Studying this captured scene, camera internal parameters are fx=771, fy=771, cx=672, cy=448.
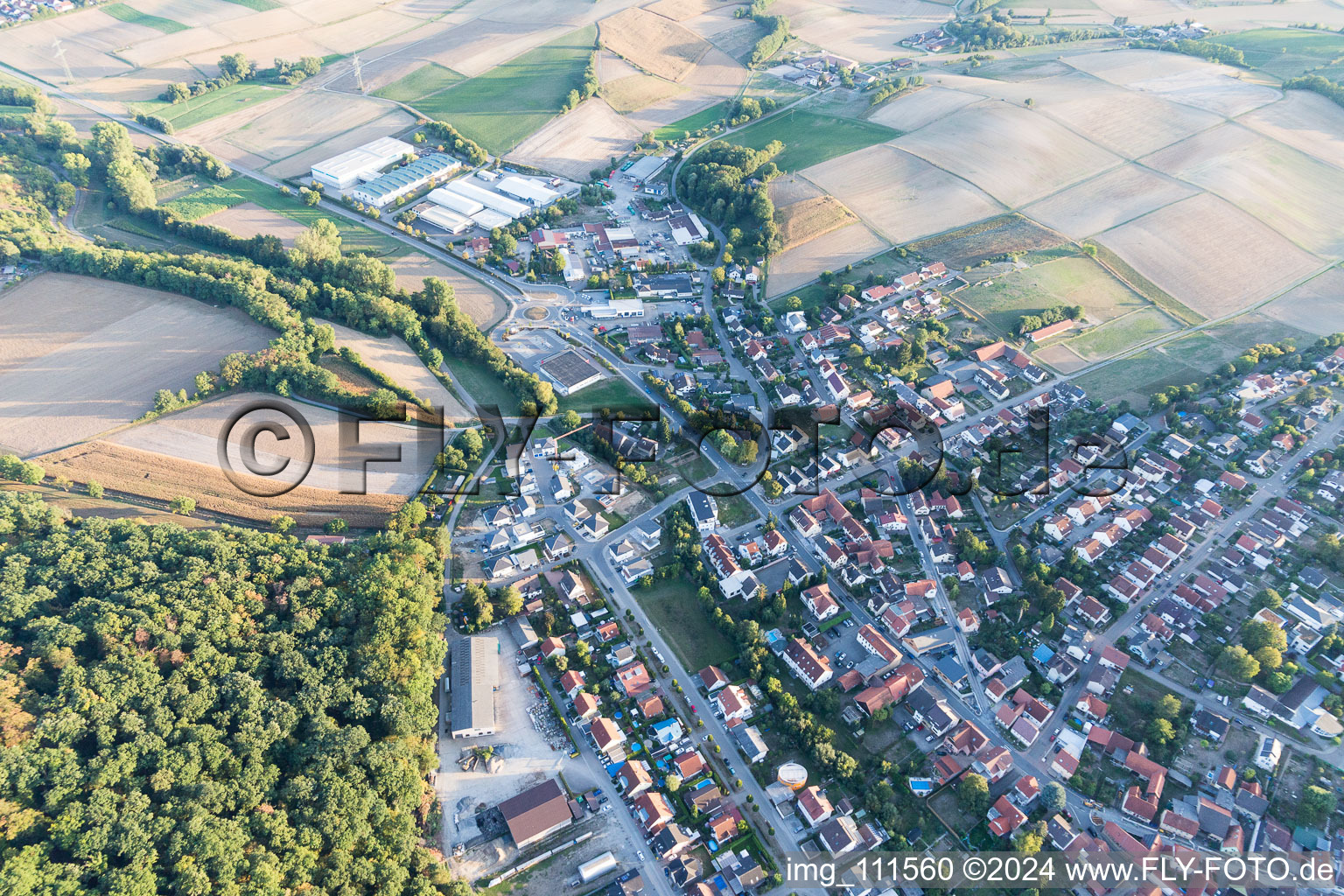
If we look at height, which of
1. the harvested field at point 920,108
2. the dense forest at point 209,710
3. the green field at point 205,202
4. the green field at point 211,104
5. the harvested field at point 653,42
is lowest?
the dense forest at point 209,710

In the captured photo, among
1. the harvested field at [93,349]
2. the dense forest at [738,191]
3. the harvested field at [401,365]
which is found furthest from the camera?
the dense forest at [738,191]

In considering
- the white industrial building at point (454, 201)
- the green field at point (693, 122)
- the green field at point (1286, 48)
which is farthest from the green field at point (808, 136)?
the green field at point (1286, 48)

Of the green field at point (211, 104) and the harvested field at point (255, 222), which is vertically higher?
the green field at point (211, 104)

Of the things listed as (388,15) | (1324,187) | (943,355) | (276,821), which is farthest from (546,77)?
(276,821)

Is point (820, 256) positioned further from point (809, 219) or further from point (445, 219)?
point (445, 219)

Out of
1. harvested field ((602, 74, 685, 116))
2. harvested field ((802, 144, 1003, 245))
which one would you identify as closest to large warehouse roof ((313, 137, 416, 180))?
harvested field ((602, 74, 685, 116))

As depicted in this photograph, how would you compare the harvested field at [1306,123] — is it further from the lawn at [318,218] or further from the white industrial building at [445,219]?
the lawn at [318,218]

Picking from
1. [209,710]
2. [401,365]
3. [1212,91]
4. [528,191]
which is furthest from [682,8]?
[209,710]

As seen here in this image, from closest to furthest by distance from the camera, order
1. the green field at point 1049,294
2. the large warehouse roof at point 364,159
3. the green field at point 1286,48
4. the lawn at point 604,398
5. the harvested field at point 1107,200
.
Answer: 1. the lawn at point 604,398
2. the green field at point 1049,294
3. the harvested field at point 1107,200
4. the large warehouse roof at point 364,159
5. the green field at point 1286,48
